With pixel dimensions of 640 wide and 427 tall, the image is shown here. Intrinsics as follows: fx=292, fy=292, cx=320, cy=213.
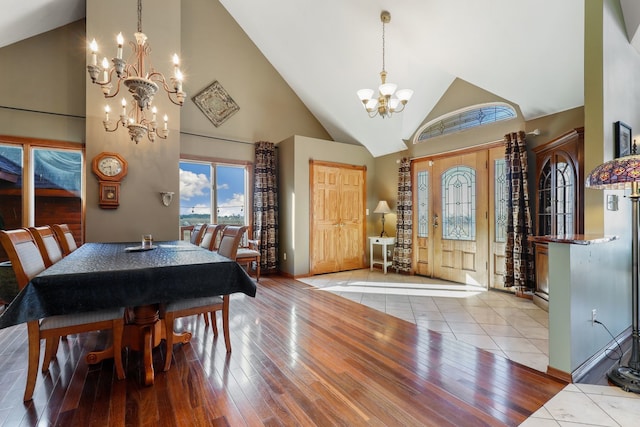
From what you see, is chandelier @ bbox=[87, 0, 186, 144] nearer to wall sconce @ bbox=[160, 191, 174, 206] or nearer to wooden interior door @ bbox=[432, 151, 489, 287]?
wall sconce @ bbox=[160, 191, 174, 206]

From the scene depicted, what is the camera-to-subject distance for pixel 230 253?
2.62 m

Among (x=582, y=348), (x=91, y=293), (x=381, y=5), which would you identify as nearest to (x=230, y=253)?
(x=91, y=293)

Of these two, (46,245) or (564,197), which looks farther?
(564,197)

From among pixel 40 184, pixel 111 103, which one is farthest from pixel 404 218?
pixel 40 184

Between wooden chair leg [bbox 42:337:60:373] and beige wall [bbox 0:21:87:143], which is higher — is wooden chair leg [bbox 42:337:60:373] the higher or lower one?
the lower one

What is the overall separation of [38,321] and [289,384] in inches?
62.7

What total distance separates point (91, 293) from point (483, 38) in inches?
175

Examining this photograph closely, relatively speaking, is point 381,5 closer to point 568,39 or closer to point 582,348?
point 568,39

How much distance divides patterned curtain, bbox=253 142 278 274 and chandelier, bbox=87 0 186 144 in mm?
1747

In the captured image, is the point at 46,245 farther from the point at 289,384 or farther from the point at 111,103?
the point at 111,103

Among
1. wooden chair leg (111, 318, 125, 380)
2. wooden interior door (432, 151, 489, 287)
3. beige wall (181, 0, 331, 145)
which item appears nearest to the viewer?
wooden chair leg (111, 318, 125, 380)

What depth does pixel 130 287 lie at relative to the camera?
186 cm

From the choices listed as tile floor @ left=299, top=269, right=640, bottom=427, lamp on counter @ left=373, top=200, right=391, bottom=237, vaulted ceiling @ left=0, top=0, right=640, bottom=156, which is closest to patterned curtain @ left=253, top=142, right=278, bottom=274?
tile floor @ left=299, top=269, right=640, bottom=427

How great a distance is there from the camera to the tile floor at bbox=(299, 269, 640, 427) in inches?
66.3
